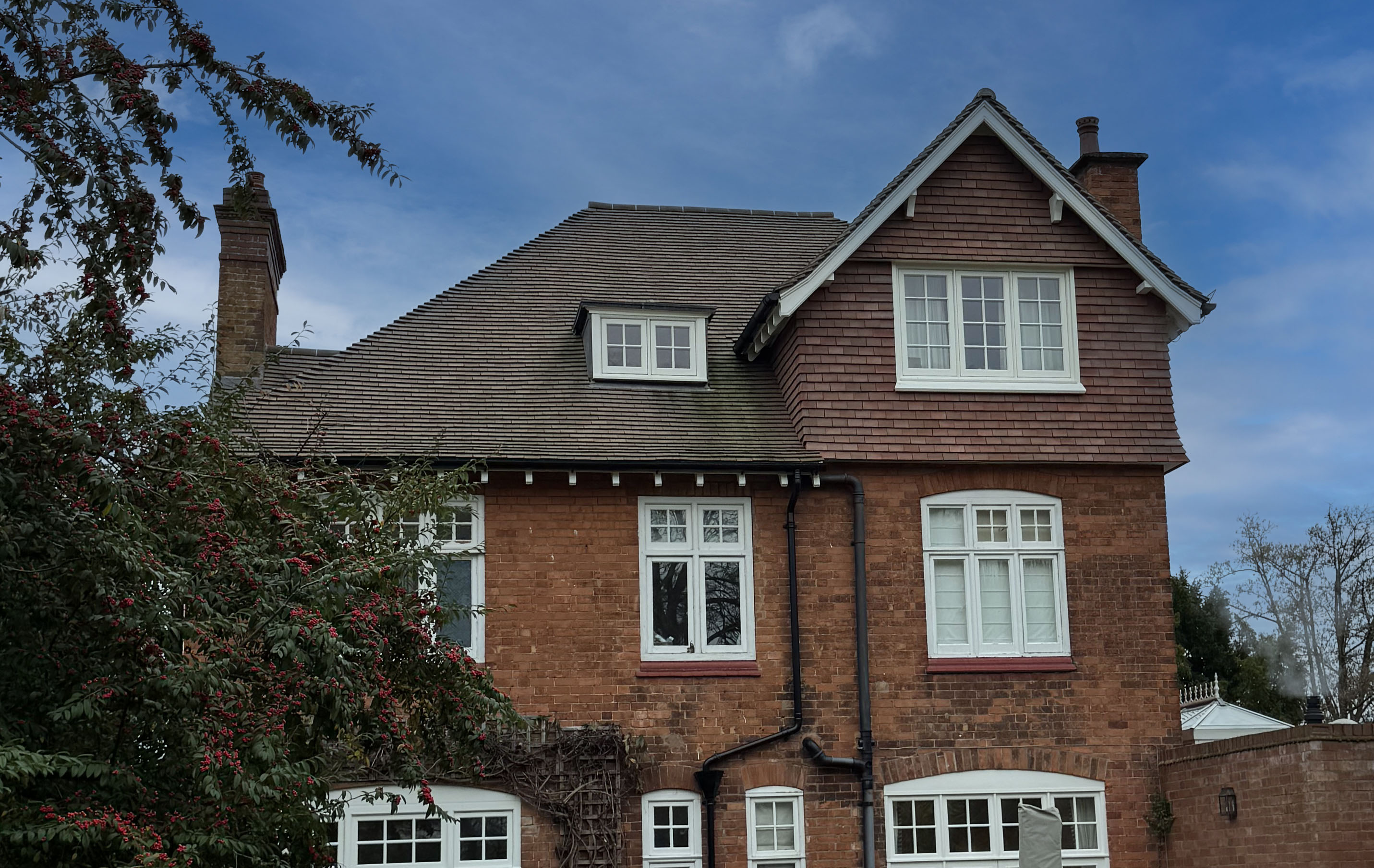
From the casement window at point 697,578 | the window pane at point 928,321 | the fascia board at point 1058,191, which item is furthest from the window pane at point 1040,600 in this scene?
the fascia board at point 1058,191

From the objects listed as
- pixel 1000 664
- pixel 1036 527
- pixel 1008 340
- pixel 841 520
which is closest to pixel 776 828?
pixel 1000 664

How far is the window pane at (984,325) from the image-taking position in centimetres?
1694

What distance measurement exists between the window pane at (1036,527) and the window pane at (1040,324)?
180 centimetres

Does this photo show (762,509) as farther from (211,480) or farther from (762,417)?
(211,480)

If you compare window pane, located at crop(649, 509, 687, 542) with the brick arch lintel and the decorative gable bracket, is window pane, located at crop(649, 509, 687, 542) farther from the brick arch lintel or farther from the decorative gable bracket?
the brick arch lintel

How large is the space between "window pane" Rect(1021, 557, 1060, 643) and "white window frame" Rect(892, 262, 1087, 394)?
83.9 inches

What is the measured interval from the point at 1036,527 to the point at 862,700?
10.1 feet

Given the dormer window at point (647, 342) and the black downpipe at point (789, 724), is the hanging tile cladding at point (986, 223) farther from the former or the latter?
the black downpipe at point (789, 724)

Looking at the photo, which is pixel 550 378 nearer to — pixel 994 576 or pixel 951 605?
pixel 951 605

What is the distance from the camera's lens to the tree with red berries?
7.89 metres

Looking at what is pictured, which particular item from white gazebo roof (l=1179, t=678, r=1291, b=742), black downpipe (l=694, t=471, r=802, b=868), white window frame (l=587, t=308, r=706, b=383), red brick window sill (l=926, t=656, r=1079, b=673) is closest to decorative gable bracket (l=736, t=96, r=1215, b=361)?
white window frame (l=587, t=308, r=706, b=383)

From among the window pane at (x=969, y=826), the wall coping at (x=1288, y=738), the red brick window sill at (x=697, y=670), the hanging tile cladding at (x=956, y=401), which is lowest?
the window pane at (x=969, y=826)

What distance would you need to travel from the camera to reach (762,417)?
16.9 m

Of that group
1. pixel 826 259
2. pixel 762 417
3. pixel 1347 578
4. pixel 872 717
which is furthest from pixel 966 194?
pixel 1347 578
